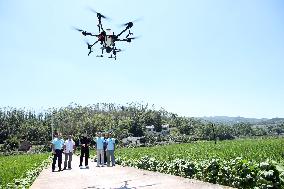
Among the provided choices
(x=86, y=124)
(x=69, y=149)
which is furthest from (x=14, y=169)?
(x=86, y=124)

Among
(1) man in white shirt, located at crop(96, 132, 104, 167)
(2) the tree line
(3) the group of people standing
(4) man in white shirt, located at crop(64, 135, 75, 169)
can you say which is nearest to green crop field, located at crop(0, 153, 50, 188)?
(4) man in white shirt, located at crop(64, 135, 75, 169)

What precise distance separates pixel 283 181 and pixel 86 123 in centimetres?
9601

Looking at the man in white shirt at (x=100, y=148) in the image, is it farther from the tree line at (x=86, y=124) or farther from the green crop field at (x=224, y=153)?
the tree line at (x=86, y=124)

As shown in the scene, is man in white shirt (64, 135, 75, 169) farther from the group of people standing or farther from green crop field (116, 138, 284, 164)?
green crop field (116, 138, 284, 164)

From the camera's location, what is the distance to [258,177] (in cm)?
824

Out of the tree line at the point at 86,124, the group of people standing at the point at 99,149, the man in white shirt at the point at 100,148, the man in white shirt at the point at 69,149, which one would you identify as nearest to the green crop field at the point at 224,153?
the group of people standing at the point at 99,149

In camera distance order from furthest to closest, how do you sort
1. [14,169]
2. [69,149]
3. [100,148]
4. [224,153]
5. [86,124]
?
[86,124] < [224,153] < [14,169] < [100,148] < [69,149]

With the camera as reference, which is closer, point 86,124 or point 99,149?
point 99,149

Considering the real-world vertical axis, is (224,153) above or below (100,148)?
below

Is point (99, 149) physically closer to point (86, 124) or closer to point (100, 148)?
point (100, 148)

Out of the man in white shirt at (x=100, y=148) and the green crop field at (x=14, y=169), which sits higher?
the man in white shirt at (x=100, y=148)

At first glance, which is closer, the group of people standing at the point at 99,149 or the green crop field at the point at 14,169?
the group of people standing at the point at 99,149

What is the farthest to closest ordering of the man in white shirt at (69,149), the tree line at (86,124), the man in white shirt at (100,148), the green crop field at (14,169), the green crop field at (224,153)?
1. the tree line at (86,124)
2. the green crop field at (224,153)
3. the man in white shirt at (100,148)
4. the green crop field at (14,169)
5. the man in white shirt at (69,149)

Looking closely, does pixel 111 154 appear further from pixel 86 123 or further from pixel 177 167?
pixel 86 123
